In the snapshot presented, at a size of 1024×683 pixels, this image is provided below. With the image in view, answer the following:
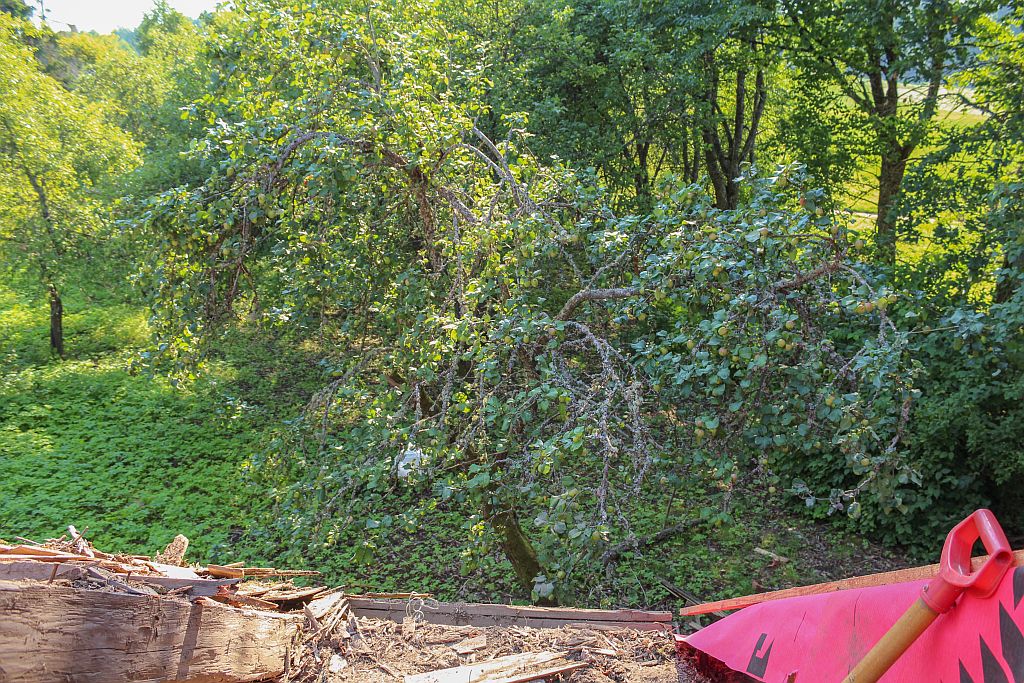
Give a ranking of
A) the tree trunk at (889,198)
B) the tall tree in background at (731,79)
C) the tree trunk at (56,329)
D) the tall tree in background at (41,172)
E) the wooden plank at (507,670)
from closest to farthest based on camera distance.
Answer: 1. the wooden plank at (507,670)
2. the tree trunk at (889,198)
3. the tall tree in background at (731,79)
4. the tall tree in background at (41,172)
5. the tree trunk at (56,329)

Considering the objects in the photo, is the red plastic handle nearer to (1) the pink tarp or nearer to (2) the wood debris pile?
(1) the pink tarp

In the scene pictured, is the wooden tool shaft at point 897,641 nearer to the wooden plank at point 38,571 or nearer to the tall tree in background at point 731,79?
the wooden plank at point 38,571

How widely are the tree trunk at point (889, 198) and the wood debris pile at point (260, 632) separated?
641 cm

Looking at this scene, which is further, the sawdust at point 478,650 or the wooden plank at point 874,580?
the sawdust at point 478,650

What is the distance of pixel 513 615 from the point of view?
3.05 m

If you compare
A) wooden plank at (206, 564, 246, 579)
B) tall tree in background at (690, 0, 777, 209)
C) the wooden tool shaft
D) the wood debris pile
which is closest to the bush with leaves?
the wood debris pile

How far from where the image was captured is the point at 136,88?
771 inches

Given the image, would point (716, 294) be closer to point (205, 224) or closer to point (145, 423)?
point (205, 224)

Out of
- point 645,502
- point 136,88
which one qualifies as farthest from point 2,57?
point 645,502

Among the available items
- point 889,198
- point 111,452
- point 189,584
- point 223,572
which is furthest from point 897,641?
point 111,452

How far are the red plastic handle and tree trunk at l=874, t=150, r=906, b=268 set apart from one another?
7.40 m

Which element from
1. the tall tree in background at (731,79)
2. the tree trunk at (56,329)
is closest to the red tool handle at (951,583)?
the tall tree in background at (731,79)

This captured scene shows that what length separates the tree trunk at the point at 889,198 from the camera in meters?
7.88

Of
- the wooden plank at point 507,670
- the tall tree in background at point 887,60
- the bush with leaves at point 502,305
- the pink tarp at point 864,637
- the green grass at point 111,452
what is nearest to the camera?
the pink tarp at point 864,637
